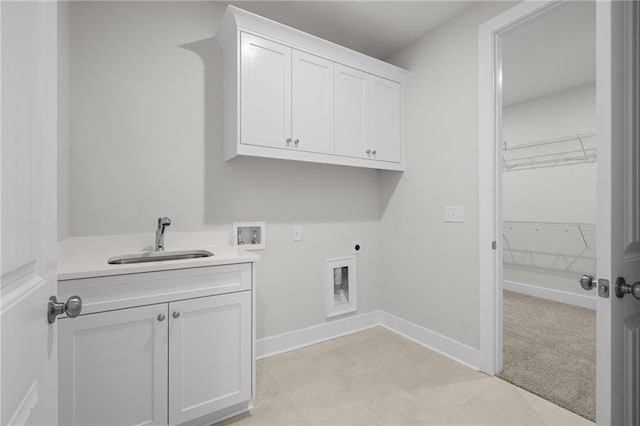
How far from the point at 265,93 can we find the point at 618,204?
1.81m

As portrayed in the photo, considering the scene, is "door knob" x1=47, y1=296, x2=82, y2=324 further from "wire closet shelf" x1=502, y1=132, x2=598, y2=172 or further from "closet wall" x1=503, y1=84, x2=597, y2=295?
"wire closet shelf" x1=502, y1=132, x2=598, y2=172

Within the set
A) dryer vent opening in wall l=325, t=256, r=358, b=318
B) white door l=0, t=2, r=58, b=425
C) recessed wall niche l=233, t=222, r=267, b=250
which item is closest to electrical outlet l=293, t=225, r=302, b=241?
recessed wall niche l=233, t=222, r=267, b=250

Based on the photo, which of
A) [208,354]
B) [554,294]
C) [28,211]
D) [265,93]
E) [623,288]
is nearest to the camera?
[28,211]

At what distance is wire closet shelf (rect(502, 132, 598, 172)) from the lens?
357 cm

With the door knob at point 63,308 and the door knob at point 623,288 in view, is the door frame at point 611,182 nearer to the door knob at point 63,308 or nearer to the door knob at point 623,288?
the door knob at point 623,288

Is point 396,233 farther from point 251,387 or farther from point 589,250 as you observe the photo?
point 589,250

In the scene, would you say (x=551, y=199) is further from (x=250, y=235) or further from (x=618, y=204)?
(x=250, y=235)

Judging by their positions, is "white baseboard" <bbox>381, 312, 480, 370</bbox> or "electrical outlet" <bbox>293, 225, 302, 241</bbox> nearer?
"white baseboard" <bbox>381, 312, 480, 370</bbox>

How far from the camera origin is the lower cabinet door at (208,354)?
1457 mm

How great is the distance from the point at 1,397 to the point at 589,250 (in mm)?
4681

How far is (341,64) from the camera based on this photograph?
2.32 m

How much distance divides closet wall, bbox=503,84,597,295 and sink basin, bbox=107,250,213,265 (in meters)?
4.03

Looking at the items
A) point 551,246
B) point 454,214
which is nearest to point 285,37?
point 454,214

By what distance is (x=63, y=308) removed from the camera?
0.71 metres
